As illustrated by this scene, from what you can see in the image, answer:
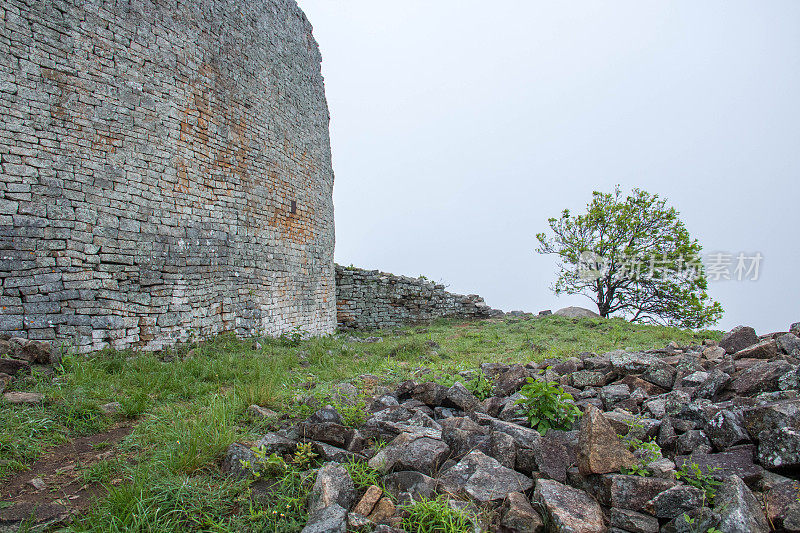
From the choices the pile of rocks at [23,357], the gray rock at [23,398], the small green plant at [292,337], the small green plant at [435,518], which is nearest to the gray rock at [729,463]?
the small green plant at [435,518]

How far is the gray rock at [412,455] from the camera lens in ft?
8.47

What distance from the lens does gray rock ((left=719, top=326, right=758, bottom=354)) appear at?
5.39 meters

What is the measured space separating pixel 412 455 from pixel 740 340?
5113mm

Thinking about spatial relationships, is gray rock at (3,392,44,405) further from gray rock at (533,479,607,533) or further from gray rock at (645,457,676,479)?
gray rock at (645,457,676,479)

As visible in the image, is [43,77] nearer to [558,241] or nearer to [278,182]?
[278,182]

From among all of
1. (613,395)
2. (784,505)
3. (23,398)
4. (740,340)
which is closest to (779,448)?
(784,505)

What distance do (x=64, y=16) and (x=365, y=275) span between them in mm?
9506

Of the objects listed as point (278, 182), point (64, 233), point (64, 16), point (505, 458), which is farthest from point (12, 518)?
point (278, 182)

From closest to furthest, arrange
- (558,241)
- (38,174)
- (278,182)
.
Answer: (38,174) → (278,182) → (558,241)

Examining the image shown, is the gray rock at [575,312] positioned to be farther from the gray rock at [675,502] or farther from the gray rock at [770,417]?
the gray rock at [675,502]

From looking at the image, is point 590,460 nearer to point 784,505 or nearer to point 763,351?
point 784,505

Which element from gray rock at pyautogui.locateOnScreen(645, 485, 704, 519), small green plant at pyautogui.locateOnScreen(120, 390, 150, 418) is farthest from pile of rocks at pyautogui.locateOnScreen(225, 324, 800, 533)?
small green plant at pyautogui.locateOnScreen(120, 390, 150, 418)

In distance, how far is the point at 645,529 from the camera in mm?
1997

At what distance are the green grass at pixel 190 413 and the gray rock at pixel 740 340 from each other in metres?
2.18
